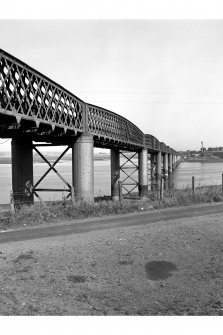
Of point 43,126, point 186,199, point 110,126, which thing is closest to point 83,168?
point 43,126

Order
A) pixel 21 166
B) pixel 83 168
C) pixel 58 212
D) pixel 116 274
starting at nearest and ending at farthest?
1. pixel 116 274
2. pixel 58 212
3. pixel 83 168
4. pixel 21 166

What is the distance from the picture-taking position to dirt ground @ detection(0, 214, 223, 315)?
4.27m

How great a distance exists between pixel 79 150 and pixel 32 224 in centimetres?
700

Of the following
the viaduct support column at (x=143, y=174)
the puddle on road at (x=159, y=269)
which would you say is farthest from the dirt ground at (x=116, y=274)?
the viaduct support column at (x=143, y=174)

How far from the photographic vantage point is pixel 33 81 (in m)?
12.5

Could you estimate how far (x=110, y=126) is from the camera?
22.7 meters

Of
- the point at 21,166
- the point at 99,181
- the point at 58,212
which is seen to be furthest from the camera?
the point at 99,181

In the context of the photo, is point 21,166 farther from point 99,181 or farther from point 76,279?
point 99,181

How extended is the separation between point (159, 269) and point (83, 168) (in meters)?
10.7

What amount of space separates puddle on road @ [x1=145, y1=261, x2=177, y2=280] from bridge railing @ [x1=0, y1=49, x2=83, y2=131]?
7.46m

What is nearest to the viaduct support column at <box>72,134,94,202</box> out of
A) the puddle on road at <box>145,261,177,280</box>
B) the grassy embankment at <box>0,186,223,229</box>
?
the grassy embankment at <box>0,186,223,229</box>

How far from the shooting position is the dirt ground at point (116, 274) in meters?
4.27

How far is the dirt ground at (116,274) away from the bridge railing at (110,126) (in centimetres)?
1079

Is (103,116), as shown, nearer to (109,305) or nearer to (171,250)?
(171,250)
